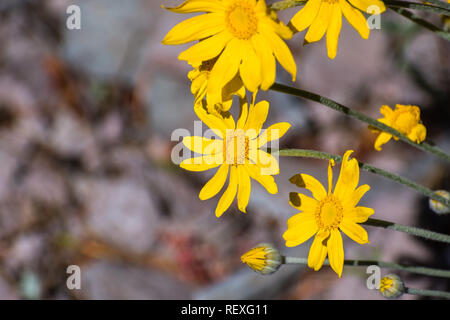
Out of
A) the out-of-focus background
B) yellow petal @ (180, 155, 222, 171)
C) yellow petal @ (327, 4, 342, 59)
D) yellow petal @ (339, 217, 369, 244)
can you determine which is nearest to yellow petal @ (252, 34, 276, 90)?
yellow petal @ (327, 4, 342, 59)

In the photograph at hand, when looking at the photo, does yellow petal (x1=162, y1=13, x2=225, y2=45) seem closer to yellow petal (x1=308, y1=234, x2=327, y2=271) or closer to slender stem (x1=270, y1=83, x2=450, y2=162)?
slender stem (x1=270, y1=83, x2=450, y2=162)

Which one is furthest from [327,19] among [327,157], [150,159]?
[150,159]

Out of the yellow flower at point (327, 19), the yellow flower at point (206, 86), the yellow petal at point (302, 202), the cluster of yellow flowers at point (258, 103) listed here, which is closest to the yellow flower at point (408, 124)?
the cluster of yellow flowers at point (258, 103)

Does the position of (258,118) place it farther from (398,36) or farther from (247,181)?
(398,36)

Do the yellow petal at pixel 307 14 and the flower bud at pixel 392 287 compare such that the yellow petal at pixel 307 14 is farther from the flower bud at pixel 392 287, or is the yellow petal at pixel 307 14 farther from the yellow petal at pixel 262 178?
the flower bud at pixel 392 287

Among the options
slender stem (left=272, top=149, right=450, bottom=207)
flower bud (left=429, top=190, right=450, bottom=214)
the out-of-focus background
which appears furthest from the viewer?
the out-of-focus background
